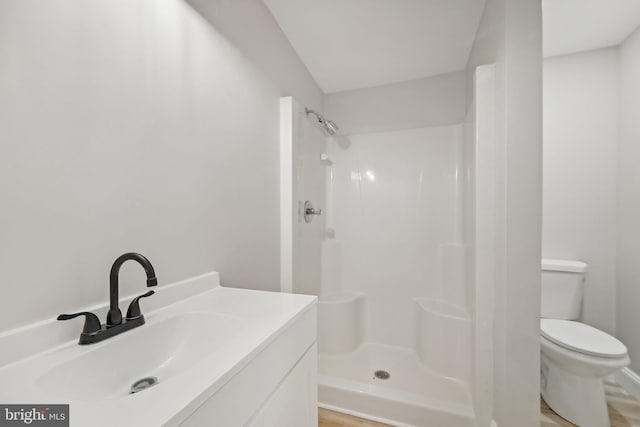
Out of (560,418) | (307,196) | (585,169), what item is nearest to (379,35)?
(307,196)

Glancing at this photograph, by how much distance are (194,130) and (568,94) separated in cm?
262

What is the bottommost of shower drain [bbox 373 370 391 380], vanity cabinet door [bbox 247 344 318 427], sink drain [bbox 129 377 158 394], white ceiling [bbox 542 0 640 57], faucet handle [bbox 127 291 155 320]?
shower drain [bbox 373 370 391 380]

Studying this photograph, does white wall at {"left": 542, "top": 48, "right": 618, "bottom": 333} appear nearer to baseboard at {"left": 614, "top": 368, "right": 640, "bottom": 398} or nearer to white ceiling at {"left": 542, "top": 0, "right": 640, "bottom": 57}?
white ceiling at {"left": 542, "top": 0, "right": 640, "bottom": 57}

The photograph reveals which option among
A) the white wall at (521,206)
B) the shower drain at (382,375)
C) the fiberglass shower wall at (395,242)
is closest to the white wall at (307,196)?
the fiberglass shower wall at (395,242)

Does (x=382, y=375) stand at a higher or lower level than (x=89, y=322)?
lower

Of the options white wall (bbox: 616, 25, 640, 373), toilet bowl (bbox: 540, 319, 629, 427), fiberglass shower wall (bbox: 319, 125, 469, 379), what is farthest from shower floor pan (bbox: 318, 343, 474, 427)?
white wall (bbox: 616, 25, 640, 373)

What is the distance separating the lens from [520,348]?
115cm

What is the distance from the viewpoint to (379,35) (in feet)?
5.53

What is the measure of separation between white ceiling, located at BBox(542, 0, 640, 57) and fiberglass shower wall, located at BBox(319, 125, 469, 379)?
2.62 ft

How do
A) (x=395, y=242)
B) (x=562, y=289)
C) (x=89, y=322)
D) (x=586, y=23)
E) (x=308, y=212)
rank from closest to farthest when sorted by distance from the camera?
(x=89, y=322) → (x=586, y=23) → (x=562, y=289) → (x=308, y=212) → (x=395, y=242)

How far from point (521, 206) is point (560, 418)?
1417 mm

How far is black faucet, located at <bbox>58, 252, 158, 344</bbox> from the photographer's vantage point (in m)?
0.60

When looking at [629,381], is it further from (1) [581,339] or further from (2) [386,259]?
(2) [386,259]

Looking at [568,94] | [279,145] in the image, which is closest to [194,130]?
[279,145]
